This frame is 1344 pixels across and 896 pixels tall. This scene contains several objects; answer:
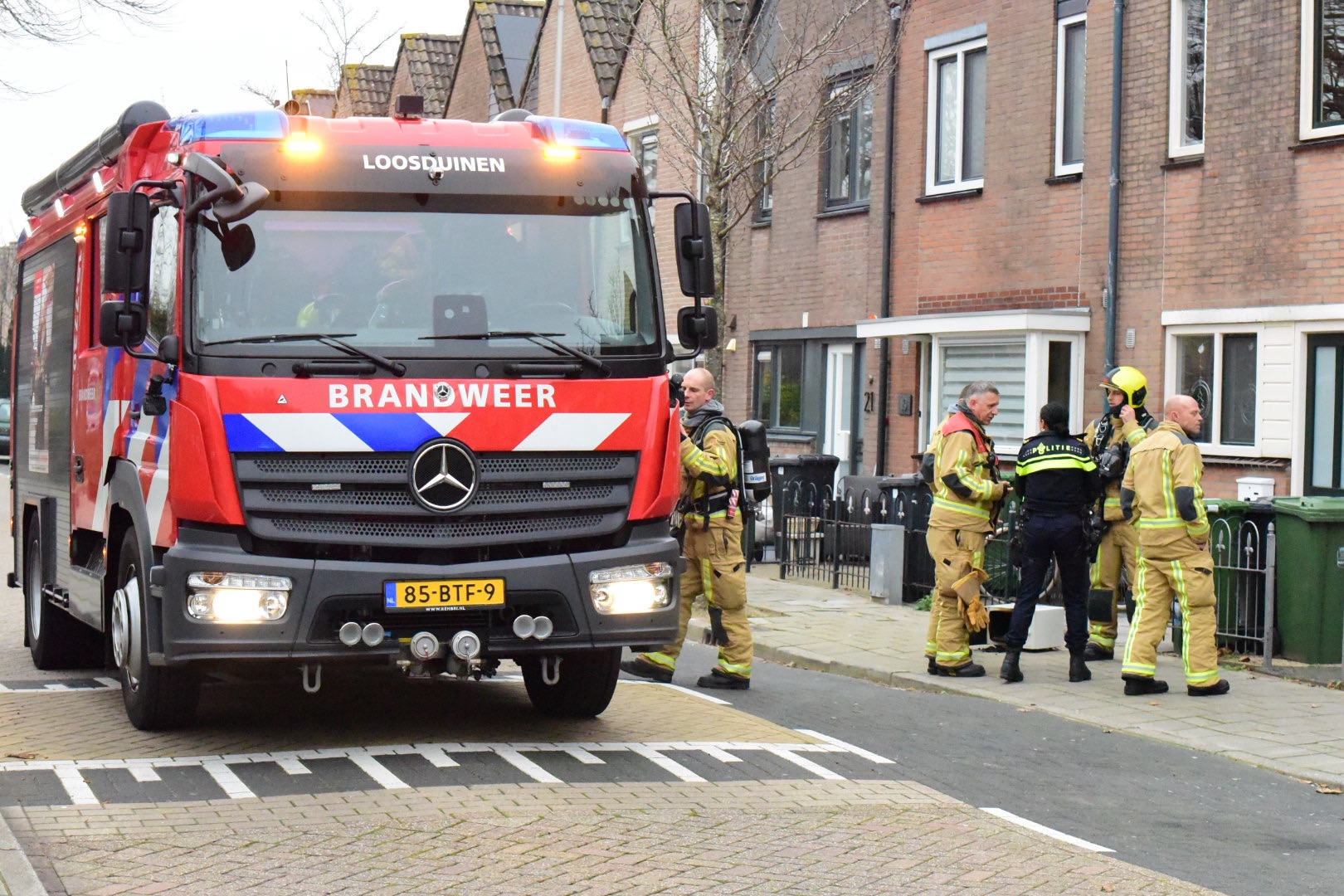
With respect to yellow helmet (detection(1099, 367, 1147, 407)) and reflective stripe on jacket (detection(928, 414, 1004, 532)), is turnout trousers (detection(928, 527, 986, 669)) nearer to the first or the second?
reflective stripe on jacket (detection(928, 414, 1004, 532))

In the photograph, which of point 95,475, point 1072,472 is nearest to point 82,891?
point 95,475

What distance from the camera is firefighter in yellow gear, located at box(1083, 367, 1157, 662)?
11523 mm

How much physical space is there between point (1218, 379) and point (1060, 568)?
5.54 metres

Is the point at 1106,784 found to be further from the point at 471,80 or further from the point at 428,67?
the point at 428,67

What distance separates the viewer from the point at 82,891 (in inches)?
222

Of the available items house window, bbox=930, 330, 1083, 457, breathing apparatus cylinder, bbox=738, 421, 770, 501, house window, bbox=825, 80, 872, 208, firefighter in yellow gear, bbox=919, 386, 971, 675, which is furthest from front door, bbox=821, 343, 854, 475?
breathing apparatus cylinder, bbox=738, 421, 770, 501

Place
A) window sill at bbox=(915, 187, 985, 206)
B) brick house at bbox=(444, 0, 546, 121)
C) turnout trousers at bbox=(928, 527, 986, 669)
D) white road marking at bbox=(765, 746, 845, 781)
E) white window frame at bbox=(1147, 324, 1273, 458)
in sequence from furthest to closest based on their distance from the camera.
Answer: brick house at bbox=(444, 0, 546, 121)
window sill at bbox=(915, 187, 985, 206)
white window frame at bbox=(1147, 324, 1273, 458)
turnout trousers at bbox=(928, 527, 986, 669)
white road marking at bbox=(765, 746, 845, 781)

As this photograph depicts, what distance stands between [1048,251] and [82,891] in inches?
536

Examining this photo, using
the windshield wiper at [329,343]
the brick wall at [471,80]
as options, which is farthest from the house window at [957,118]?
the brick wall at [471,80]

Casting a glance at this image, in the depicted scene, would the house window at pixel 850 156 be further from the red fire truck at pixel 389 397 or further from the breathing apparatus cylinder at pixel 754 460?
the red fire truck at pixel 389 397

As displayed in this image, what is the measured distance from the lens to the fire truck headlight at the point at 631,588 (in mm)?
7746

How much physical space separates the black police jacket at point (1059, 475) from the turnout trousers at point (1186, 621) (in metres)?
0.58

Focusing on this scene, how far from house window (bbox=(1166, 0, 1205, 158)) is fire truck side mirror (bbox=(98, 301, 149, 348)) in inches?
440

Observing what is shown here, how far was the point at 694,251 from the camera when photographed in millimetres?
8258
